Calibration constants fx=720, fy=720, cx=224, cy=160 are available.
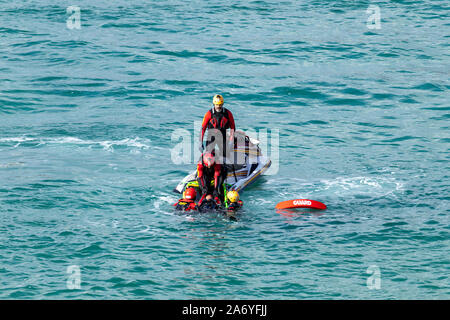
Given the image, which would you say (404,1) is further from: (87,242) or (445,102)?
(87,242)

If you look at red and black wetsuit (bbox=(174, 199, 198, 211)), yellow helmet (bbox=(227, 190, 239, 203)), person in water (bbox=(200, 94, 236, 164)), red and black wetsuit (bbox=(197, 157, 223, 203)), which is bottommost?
red and black wetsuit (bbox=(174, 199, 198, 211))

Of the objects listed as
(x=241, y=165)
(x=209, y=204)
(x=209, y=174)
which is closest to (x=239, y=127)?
(x=241, y=165)

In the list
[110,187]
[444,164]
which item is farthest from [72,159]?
[444,164]

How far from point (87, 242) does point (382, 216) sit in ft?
29.9

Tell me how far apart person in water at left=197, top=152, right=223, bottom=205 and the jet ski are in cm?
52

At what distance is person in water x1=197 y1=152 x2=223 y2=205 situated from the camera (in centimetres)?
2302

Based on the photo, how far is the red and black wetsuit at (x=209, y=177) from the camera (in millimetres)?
23031

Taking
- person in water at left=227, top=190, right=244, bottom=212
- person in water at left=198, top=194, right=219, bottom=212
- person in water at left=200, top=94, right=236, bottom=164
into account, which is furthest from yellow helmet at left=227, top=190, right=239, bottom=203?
person in water at left=200, top=94, right=236, bottom=164

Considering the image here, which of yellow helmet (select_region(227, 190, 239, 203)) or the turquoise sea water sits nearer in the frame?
the turquoise sea water

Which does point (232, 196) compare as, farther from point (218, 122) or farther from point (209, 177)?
point (218, 122)

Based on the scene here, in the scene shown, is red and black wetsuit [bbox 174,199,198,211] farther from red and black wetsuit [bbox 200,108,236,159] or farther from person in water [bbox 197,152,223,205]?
red and black wetsuit [bbox 200,108,236,159]

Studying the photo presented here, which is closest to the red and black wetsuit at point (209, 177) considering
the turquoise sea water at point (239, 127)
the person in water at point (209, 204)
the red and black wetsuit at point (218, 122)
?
the person in water at point (209, 204)

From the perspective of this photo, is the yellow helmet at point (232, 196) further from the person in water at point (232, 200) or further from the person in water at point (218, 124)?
the person in water at point (218, 124)

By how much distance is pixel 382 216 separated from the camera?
888 inches
